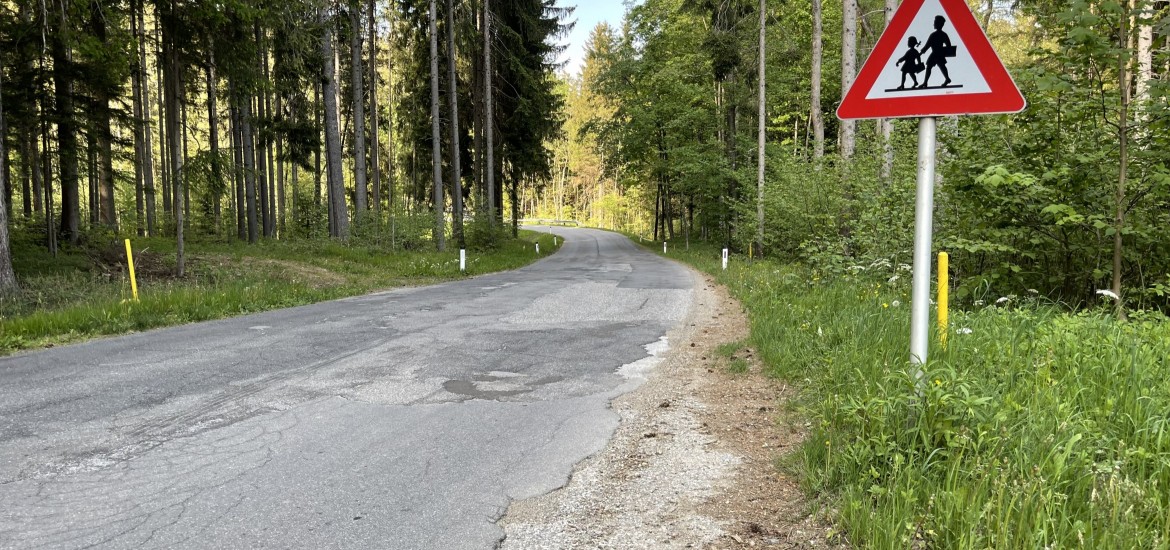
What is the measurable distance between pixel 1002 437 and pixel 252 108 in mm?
31963

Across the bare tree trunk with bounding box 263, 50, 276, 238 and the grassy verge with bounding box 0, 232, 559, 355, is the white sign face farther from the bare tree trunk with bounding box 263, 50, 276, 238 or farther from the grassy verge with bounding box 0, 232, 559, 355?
the bare tree trunk with bounding box 263, 50, 276, 238

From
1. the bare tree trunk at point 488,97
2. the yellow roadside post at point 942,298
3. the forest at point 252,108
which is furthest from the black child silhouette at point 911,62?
the bare tree trunk at point 488,97

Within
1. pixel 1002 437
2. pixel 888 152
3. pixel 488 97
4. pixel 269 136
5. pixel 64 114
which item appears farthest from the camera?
pixel 488 97

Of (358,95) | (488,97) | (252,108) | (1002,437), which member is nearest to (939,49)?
(1002,437)

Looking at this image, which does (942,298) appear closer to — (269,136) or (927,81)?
(927,81)

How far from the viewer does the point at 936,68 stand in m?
3.09

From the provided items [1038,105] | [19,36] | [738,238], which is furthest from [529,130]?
[1038,105]

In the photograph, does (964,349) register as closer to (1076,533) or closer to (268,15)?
(1076,533)

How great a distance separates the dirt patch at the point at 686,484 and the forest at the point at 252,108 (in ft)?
34.6

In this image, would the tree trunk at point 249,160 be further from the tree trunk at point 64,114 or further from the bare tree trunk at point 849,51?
the bare tree trunk at point 849,51

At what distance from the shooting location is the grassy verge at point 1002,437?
2461mm

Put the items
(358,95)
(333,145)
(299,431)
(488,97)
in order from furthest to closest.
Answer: (488,97)
(358,95)
(333,145)
(299,431)

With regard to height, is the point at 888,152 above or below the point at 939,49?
above

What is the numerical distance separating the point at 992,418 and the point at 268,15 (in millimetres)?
17408
